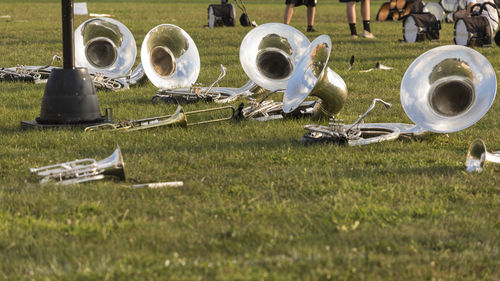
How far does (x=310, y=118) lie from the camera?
23.2ft

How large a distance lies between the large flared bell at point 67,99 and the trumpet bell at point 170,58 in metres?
1.84

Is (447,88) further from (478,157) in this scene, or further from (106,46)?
(106,46)

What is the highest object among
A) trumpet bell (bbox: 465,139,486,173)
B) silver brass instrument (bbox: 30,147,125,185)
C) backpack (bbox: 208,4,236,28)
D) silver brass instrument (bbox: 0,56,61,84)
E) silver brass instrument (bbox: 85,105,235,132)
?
trumpet bell (bbox: 465,139,486,173)

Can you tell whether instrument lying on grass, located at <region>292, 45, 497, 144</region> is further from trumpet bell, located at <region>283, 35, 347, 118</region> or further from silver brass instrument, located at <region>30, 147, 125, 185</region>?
silver brass instrument, located at <region>30, 147, 125, 185</region>

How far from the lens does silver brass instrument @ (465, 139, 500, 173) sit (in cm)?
512

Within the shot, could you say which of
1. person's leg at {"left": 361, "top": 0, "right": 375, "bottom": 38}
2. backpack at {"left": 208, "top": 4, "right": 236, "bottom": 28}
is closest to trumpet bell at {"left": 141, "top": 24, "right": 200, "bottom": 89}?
person's leg at {"left": 361, "top": 0, "right": 375, "bottom": 38}

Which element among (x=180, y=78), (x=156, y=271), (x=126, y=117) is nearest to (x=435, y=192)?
(x=156, y=271)

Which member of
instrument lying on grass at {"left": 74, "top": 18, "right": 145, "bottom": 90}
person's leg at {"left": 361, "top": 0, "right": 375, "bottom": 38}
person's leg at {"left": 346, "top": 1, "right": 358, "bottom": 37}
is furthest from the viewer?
person's leg at {"left": 361, "top": 0, "right": 375, "bottom": 38}

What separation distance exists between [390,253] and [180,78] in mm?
5454

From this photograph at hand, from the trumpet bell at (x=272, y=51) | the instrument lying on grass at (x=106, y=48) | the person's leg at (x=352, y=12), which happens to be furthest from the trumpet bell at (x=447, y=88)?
the person's leg at (x=352, y=12)

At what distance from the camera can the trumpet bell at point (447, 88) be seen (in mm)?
5836

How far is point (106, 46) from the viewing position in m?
9.55

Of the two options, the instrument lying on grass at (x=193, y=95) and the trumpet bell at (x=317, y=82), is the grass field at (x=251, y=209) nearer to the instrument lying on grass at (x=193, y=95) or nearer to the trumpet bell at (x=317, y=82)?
the trumpet bell at (x=317, y=82)

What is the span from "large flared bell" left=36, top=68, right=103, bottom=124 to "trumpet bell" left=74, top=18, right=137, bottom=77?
2664mm
